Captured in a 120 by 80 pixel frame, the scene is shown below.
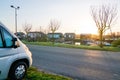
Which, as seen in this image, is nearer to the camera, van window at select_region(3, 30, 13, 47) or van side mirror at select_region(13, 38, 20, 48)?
van window at select_region(3, 30, 13, 47)

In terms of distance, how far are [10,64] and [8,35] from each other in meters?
0.86

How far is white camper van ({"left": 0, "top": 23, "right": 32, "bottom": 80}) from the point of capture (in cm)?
654

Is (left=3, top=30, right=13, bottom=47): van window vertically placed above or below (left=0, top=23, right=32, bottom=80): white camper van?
above

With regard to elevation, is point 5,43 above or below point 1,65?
above

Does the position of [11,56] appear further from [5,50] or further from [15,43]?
[15,43]

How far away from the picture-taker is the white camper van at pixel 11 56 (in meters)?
6.54

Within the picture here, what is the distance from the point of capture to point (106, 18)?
33406 millimetres

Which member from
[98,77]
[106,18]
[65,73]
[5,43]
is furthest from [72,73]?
[106,18]

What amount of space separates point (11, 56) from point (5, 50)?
0.31 meters

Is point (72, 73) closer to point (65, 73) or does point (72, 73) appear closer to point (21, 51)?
point (65, 73)

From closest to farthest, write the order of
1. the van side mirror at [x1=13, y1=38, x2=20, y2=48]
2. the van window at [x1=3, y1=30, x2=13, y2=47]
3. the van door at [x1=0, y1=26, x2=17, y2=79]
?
the van door at [x1=0, y1=26, x2=17, y2=79] → the van window at [x1=3, y1=30, x2=13, y2=47] → the van side mirror at [x1=13, y1=38, x2=20, y2=48]

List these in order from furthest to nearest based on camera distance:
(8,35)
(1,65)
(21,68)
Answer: (21,68)
(8,35)
(1,65)

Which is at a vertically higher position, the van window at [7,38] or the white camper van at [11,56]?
the van window at [7,38]

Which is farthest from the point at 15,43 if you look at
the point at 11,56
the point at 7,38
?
the point at 11,56
